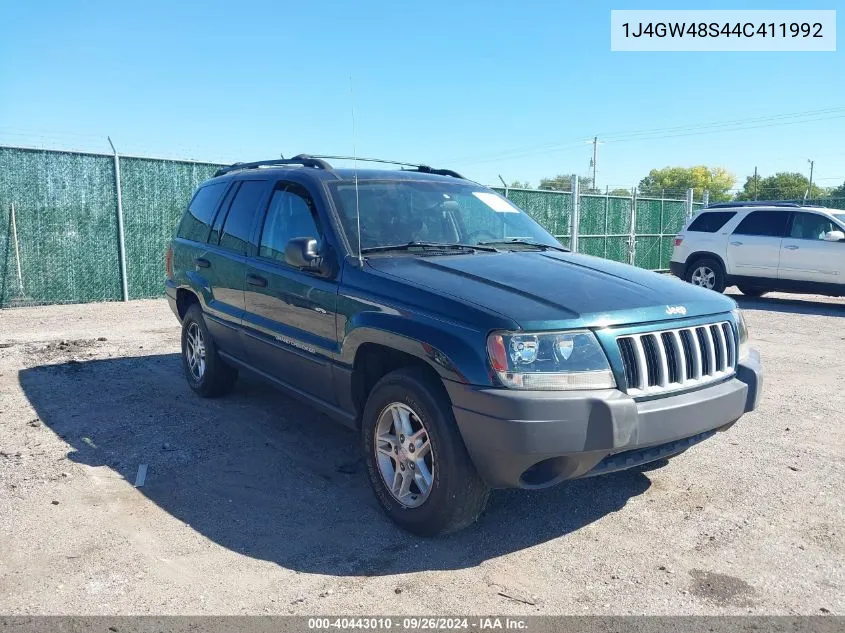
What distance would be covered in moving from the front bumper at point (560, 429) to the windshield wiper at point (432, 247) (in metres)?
1.21

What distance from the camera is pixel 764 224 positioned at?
13094mm

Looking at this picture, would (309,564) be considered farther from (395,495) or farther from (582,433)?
(582,433)

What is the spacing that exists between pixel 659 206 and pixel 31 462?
17.9 m

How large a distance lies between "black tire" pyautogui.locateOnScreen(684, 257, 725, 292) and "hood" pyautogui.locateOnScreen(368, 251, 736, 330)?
33.6 ft

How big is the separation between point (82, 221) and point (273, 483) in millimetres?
8885

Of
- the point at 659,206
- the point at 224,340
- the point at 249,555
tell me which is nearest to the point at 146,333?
the point at 224,340

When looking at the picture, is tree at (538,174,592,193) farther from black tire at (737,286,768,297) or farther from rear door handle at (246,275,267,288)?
rear door handle at (246,275,267,288)

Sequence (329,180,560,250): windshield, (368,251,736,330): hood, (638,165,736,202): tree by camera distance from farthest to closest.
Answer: (638,165,736,202): tree, (329,180,560,250): windshield, (368,251,736,330): hood

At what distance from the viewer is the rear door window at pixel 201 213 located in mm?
5891

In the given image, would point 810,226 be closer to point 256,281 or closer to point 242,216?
point 242,216

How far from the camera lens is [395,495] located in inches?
145

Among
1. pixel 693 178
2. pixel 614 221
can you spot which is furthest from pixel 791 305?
pixel 693 178

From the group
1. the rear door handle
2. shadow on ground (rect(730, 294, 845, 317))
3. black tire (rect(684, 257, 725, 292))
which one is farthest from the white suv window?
the rear door handle

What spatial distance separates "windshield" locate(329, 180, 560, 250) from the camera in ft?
14.2
